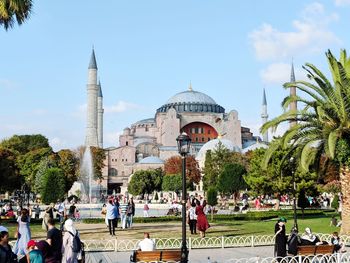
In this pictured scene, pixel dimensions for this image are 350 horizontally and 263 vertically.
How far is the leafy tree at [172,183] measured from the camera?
205 feet

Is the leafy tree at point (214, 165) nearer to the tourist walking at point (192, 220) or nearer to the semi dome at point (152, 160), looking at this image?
the semi dome at point (152, 160)

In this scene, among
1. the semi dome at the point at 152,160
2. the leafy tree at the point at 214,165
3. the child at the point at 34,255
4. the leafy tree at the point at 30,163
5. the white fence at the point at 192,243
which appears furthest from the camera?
the semi dome at the point at 152,160

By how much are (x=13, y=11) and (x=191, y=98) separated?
307 ft

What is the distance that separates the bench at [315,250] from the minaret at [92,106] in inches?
3127

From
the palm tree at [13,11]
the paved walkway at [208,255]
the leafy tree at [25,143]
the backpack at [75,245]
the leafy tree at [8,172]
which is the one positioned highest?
the leafy tree at [25,143]

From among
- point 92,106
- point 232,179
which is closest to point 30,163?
point 232,179

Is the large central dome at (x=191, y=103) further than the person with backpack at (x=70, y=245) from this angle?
Yes

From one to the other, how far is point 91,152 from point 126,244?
57.5 m

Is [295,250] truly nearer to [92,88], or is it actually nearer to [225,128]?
[92,88]

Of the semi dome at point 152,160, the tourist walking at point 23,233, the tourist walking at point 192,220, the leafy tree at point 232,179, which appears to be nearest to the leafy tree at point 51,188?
the tourist walking at point 192,220

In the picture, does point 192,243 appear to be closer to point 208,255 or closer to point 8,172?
point 208,255

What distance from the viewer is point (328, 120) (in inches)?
658

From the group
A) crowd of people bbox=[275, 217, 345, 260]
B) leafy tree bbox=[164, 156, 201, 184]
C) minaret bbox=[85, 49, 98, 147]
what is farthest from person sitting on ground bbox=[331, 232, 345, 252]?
minaret bbox=[85, 49, 98, 147]

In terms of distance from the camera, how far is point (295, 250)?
10516 millimetres
